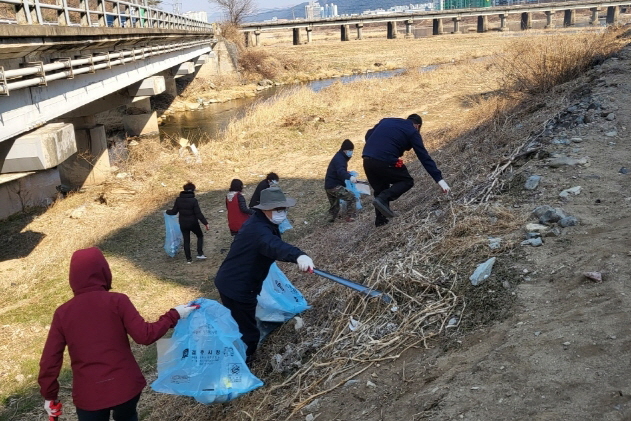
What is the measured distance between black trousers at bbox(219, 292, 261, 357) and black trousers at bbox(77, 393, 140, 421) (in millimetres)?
1272

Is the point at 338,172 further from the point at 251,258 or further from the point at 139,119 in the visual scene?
the point at 139,119

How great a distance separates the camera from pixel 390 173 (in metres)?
7.45

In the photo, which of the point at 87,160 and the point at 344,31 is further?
the point at 344,31

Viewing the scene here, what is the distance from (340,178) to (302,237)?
3.81 ft

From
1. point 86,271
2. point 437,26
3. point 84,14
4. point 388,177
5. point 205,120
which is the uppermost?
point 84,14

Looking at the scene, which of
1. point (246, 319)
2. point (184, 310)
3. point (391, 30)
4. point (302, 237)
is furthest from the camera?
point (391, 30)

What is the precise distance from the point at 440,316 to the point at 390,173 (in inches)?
134

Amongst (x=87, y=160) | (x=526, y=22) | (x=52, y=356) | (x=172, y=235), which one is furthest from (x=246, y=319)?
(x=526, y=22)

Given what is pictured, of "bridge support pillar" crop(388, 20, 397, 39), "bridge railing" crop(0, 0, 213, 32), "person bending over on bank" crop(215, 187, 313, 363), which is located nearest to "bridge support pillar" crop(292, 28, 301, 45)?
"bridge support pillar" crop(388, 20, 397, 39)

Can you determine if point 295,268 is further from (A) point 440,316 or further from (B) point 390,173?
(A) point 440,316

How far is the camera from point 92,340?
334 cm

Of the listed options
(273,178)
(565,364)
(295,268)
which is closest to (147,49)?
(273,178)

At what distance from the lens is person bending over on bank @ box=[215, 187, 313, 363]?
4457 mm

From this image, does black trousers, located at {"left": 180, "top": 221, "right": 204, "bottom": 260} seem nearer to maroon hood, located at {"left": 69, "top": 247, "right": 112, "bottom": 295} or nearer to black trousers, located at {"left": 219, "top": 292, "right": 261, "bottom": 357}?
black trousers, located at {"left": 219, "top": 292, "right": 261, "bottom": 357}
